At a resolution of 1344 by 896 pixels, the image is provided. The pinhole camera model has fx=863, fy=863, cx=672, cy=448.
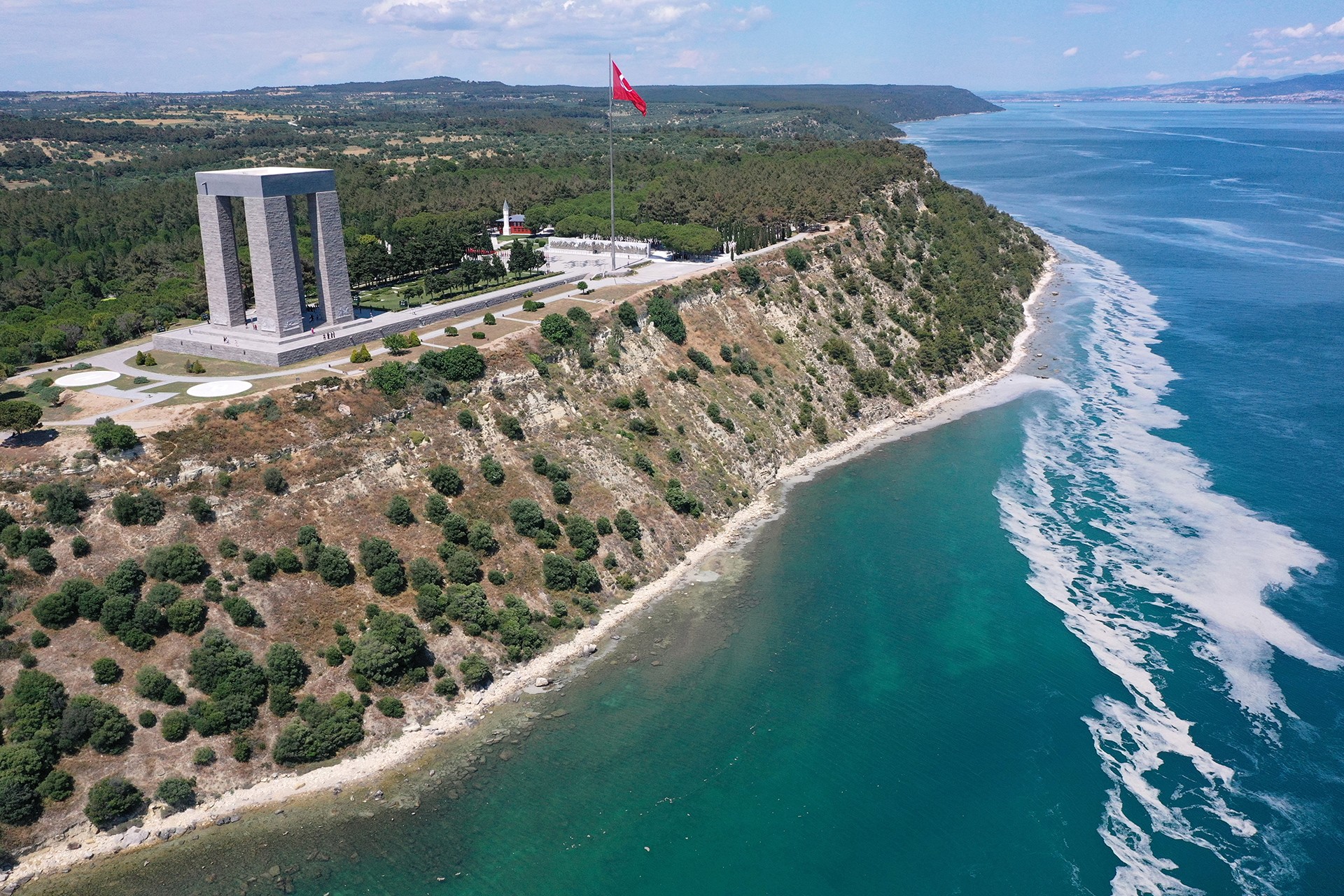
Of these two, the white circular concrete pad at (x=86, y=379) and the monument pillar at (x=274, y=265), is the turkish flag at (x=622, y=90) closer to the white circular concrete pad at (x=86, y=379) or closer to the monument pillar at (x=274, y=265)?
the monument pillar at (x=274, y=265)

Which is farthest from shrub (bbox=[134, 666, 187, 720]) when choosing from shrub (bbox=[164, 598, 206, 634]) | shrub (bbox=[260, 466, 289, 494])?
shrub (bbox=[260, 466, 289, 494])

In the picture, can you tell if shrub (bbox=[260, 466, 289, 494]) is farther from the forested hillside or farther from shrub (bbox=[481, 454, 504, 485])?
the forested hillside

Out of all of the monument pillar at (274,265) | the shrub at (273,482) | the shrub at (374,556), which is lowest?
the shrub at (374,556)

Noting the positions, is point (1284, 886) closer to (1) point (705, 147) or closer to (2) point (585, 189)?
(2) point (585, 189)

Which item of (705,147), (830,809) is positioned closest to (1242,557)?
(830,809)

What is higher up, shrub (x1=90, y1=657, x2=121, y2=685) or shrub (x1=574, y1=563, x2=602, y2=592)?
shrub (x1=90, y1=657, x2=121, y2=685)

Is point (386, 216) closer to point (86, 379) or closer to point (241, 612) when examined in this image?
point (86, 379)

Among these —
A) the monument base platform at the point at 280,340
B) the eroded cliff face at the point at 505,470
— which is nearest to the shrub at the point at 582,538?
the eroded cliff face at the point at 505,470
